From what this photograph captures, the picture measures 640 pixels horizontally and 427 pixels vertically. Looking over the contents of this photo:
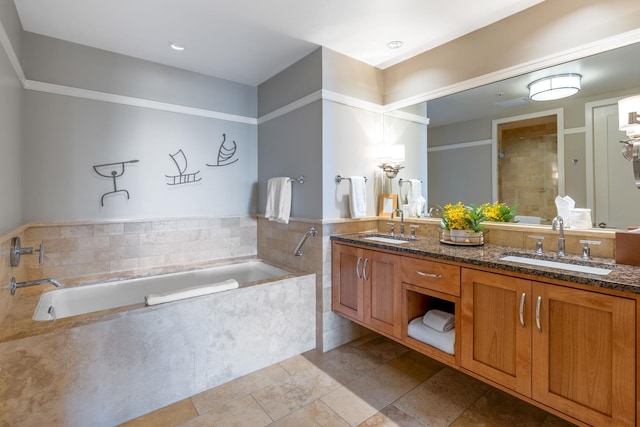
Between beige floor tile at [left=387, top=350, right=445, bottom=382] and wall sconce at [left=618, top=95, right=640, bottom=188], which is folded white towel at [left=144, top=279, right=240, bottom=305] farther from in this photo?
wall sconce at [left=618, top=95, right=640, bottom=188]

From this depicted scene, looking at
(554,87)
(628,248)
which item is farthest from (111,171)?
(628,248)

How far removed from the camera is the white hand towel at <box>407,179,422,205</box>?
9.40ft

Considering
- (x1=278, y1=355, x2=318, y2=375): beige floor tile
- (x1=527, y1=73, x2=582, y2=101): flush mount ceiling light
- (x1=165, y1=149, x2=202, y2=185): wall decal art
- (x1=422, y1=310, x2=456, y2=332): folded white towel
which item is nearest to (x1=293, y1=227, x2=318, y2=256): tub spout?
(x1=278, y1=355, x2=318, y2=375): beige floor tile

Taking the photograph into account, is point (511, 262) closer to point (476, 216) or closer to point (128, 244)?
point (476, 216)

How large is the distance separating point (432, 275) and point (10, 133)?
283cm

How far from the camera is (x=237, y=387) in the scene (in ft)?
7.07

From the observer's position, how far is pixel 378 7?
83.0 inches

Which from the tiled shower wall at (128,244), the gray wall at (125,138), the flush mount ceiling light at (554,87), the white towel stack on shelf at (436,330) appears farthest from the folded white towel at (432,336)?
the gray wall at (125,138)

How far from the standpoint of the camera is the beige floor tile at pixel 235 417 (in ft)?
5.90

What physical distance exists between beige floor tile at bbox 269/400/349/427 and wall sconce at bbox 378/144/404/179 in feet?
6.46

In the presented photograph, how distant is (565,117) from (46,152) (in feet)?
12.5

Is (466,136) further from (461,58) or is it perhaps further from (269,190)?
(269,190)

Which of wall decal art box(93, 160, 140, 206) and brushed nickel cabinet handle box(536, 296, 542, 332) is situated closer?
brushed nickel cabinet handle box(536, 296, 542, 332)

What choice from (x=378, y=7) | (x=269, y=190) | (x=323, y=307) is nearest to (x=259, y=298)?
(x=323, y=307)
